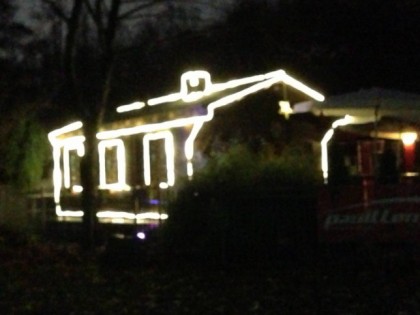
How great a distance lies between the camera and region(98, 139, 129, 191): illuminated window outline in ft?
99.8

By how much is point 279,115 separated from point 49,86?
10.5 m

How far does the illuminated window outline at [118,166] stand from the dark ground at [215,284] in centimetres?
933

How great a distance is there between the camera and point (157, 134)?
28734 mm

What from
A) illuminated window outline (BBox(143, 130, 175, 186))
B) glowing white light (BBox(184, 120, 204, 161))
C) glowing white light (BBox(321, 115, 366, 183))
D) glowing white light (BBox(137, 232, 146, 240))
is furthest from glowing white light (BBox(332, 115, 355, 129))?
glowing white light (BBox(137, 232, 146, 240))

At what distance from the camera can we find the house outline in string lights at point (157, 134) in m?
26.9

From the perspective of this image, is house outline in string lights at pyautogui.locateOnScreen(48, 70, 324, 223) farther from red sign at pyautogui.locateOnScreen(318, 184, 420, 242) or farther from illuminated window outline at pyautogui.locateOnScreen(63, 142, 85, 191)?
red sign at pyautogui.locateOnScreen(318, 184, 420, 242)

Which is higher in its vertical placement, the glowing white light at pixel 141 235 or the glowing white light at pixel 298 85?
the glowing white light at pixel 298 85

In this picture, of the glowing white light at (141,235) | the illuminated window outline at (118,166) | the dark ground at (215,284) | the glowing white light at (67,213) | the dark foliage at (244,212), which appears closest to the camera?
the dark ground at (215,284)

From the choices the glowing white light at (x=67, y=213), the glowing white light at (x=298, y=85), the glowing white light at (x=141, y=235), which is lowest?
the glowing white light at (x=141, y=235)

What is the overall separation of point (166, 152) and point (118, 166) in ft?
9.62

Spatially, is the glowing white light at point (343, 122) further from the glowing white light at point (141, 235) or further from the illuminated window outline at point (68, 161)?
the illuminated window outline at point (68, 161)

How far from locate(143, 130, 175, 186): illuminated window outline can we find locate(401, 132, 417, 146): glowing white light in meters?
5.43

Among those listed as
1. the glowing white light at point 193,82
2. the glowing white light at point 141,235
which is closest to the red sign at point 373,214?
the glowing white light at point 141,235

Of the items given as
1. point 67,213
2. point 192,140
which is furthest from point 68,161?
point 192,140
